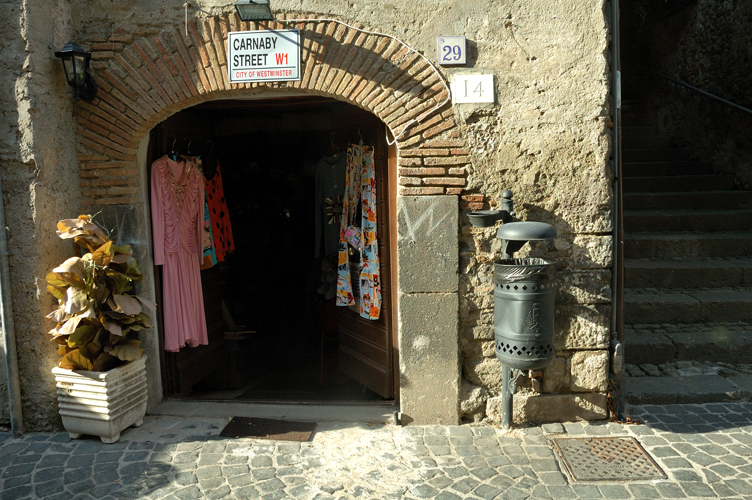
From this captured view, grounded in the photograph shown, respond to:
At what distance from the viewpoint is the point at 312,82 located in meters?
4.14

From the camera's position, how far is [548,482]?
346 centimetres

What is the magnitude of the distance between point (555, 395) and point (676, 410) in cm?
99

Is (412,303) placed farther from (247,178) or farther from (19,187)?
(247,178)

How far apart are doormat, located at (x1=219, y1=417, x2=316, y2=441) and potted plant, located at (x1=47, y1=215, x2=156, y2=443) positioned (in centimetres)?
79

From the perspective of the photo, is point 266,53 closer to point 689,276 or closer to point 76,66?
point 76,66

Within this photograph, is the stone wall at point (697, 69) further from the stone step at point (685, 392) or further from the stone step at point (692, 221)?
the stone step at point (685, 392)

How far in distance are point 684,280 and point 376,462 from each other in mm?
3786

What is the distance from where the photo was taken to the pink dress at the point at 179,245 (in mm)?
4758

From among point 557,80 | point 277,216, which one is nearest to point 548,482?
point 557,80

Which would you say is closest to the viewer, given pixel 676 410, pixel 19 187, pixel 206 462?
pixel 206 462

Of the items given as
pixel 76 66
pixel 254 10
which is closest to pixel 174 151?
pixel 76 66

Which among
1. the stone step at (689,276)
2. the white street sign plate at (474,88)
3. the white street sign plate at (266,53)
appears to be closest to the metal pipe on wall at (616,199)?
the white street sign plate at (474,88)

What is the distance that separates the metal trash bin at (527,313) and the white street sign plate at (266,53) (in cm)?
211

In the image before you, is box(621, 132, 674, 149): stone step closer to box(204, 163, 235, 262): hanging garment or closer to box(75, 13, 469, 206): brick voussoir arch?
box(75, 13, 469, 206): brick voussoir arch
